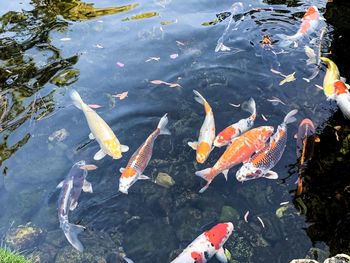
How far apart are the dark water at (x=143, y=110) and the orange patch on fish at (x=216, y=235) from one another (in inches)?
8.8

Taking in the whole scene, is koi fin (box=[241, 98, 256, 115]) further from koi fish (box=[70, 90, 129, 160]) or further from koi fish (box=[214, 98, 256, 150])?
koi fish (box=[70, 90, 129, 160])

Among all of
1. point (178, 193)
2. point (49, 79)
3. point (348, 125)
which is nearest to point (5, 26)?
point (49, 79)

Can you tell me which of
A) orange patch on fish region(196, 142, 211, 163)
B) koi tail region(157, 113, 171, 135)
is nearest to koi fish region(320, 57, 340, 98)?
orange patch on fish region(196, 142, 211, 163)

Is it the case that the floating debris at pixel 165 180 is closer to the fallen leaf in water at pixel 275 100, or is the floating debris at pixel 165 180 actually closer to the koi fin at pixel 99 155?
the koi fin at pixel 99 155

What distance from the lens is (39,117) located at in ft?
23.0

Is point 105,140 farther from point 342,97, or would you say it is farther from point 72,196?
point 342,97

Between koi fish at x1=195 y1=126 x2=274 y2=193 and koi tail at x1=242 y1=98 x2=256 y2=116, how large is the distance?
2.18ft

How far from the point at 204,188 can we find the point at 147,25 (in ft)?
17.0

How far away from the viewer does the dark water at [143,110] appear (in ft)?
16.6

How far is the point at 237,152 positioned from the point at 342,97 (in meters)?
1.96

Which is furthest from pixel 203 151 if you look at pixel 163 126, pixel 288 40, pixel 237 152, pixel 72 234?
pixel 288 40

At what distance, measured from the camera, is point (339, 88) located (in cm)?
599

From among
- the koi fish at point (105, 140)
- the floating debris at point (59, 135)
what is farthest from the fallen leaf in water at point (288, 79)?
the floating debris at point (59, 135)

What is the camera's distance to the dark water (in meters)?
5.07
